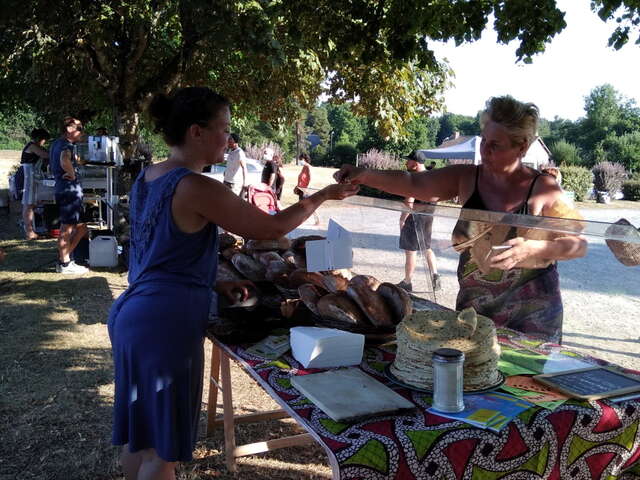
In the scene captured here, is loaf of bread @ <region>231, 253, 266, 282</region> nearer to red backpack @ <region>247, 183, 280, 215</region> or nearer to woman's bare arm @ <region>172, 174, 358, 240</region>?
woman's bare arm @ <region>172, 174, 358, 240</region>

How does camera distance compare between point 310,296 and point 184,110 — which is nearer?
point 184,110

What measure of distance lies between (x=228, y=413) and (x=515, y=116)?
6.43 ft

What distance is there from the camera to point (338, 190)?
238 cm

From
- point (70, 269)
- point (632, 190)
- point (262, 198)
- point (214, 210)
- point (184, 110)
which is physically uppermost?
point (632, 190)

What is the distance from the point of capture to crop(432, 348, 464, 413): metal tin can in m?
1.39

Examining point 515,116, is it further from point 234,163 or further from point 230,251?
point 234,163

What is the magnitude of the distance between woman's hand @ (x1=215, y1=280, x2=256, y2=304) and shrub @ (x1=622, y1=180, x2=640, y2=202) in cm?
2983

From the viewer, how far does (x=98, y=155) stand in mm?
8250

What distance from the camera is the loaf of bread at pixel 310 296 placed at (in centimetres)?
220

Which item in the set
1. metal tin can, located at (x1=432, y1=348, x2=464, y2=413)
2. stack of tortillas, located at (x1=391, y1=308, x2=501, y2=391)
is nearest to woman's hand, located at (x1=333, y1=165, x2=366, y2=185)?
stack of tortillas, located at (x1=391, y1=308, x2=501, y2=391)

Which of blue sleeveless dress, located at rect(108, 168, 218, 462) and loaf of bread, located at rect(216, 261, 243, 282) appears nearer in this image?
blue sleeveless dress, located at rect(108, 168, 218, 462)

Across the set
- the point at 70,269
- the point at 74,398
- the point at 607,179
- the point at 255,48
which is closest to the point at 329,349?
the point at 74,398

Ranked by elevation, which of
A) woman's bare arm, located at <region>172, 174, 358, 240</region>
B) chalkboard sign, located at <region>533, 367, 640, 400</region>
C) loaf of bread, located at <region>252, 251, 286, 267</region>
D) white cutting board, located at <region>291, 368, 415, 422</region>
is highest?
woman's bare arm, located at <region>172, 174, 358, 240</region>

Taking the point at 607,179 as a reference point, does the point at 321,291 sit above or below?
below
